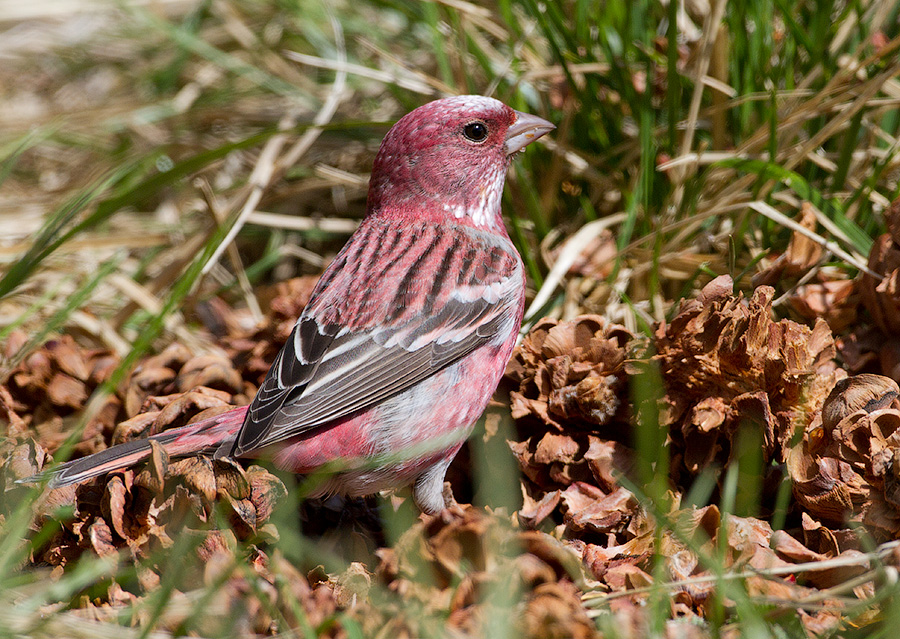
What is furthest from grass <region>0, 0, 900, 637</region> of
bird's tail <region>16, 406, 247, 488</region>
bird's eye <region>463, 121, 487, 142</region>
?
bird's eye <region>463, 121, 487, 142</region>

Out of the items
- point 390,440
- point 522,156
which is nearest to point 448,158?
point 522,156

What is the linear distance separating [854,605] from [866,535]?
316 millimetres

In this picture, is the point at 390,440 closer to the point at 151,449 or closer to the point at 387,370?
the point at 387,370

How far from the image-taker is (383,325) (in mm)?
2721

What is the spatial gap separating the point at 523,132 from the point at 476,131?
19 centimetres

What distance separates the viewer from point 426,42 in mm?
4703

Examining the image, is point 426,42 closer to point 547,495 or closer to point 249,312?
point 249,312

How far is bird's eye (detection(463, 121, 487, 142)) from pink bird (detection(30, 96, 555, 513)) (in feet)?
0.29

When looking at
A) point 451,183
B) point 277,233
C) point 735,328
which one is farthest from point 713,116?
point 277,233

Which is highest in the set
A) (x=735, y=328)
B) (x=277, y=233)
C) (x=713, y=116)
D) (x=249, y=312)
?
(x=713, y=116)

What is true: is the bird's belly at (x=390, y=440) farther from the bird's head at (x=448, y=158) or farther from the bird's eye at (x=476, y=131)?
the bird's eye at (x=476, y=131)

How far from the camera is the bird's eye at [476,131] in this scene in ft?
10.4

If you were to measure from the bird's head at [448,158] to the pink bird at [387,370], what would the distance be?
23 millimetres

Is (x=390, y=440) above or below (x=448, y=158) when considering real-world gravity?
below
